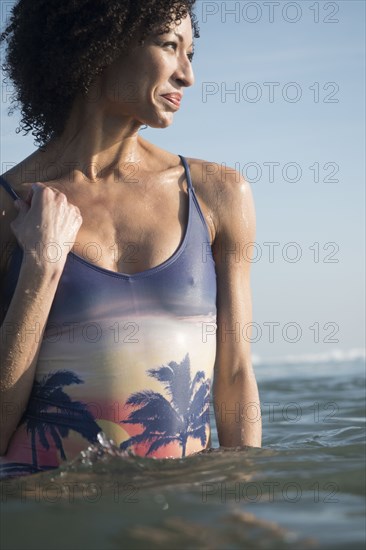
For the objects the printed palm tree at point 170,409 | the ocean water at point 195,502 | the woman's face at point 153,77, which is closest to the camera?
the ocean water at point 195,502

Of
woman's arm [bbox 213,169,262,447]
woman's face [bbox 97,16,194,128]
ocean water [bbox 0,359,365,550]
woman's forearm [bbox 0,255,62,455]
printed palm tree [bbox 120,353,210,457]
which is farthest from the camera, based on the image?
woman's arm [bbox 213,169,262,447]

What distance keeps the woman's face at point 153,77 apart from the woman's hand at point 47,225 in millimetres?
440

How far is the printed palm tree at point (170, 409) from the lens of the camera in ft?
11.6

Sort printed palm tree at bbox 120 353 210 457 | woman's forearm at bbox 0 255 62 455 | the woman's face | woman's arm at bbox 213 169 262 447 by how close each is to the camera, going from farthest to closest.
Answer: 1. woman's arm at bbox 213 169 262 447
2. the woman's face
3. printed palm tree at bbox 120 353 210 457
4. woman's forearm at bbox 0 255 62 455

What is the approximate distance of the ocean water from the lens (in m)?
2.66

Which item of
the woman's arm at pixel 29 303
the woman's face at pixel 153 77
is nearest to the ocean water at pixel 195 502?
the woman's arm at pixel 29 303

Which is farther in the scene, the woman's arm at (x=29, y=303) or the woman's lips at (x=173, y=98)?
the woman's lips at (x=173, y=98)

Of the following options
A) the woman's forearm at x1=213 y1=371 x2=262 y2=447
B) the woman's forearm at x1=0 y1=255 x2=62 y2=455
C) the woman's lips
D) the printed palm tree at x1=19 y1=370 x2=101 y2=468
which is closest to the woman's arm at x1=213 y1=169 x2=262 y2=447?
the woman's forearm at x1=213 y1=371 x2=262 y2=447

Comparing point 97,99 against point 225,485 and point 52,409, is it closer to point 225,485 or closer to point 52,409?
point 52,409

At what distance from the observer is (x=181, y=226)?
373cm

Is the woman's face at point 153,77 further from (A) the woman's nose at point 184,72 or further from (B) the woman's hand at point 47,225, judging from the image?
(B) the woman's hand at point 47,225

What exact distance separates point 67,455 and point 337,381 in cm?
707

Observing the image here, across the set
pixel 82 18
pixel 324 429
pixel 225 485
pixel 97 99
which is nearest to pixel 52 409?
pixel 225 485

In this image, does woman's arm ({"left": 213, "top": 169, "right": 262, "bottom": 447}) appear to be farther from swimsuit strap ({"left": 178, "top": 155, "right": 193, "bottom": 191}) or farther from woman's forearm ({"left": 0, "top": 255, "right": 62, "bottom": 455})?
woman's forearm ({"left": 0, "top": 255, "right": 62, "bottom": 455})
